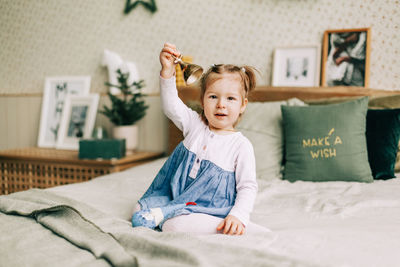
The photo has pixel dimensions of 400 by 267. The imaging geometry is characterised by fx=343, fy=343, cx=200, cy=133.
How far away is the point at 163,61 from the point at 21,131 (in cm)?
229

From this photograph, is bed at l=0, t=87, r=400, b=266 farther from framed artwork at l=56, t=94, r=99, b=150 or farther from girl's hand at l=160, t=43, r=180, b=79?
framed artwork at l=56, t=94, r=99, b=150

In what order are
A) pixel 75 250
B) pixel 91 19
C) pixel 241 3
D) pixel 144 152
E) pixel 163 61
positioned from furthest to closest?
1. pixel 91 19
2. pixel 144 152
3. pixel 241 3
4. pixel 163 61
5. pixel 75 250

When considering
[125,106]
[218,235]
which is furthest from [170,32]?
[218,235]

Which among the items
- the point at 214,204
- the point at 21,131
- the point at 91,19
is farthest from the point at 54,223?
the point at 21,131

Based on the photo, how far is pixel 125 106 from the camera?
2.28 m

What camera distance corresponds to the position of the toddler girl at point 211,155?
1041 millimetres

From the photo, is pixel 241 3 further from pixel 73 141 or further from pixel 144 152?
pixel 73 141

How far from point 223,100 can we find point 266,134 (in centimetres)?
65

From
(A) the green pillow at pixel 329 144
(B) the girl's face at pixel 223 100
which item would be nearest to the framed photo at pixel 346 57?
(A) the green pillow at pixel 329 144

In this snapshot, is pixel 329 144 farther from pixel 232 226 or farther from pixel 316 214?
pixel 232 226

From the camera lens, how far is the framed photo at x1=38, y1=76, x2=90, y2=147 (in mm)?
2650

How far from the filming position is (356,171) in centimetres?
143

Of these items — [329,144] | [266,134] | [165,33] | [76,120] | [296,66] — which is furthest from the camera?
[76,120]

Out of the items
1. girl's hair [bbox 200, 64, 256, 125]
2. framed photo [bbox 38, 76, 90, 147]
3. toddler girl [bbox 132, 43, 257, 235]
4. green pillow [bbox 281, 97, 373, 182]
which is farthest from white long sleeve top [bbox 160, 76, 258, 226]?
framed photo [bbox 38, 76, 90, 147]
